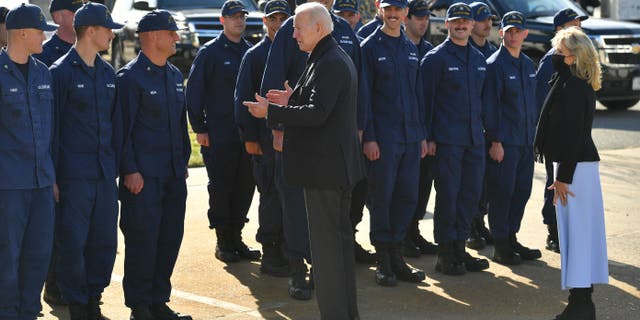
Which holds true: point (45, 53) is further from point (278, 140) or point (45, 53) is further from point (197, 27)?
point (197, 27)

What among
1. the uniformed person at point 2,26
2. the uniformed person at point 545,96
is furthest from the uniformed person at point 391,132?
the uniformed person at point 2,26

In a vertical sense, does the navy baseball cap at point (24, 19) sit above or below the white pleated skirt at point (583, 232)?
above

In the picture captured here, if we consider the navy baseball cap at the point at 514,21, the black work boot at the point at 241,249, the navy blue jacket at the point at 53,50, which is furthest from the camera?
the navy baseball cap at the point at 514,21

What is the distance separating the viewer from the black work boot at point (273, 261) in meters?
8.47

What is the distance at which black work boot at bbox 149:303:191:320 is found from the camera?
7.18 meters

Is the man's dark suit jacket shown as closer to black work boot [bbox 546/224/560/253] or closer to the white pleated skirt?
the white pleated skirt

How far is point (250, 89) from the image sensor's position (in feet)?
27.8

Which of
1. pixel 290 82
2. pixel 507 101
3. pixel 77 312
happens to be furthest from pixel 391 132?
pixel 77 312

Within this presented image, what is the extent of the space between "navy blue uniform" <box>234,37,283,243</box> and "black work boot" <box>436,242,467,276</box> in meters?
1.26

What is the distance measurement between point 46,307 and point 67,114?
147 cm

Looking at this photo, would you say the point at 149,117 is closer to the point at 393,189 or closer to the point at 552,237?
the point at 393,189

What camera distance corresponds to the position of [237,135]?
9.15 meters

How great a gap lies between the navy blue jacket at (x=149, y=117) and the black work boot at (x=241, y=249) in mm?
1909

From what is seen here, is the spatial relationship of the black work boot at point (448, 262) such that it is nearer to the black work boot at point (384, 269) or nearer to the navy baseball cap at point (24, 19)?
the black work boot at point (384, 269)
